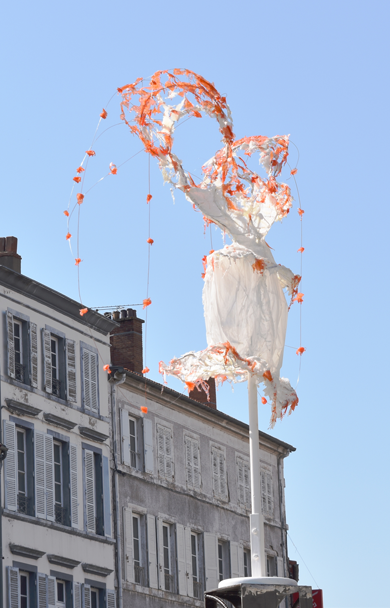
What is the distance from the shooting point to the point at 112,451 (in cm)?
3309

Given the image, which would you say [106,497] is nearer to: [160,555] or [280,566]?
[160,555]

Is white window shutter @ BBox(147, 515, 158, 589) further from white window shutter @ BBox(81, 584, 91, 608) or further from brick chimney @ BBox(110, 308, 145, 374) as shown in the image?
brick chimney @ BBox(110, 308, 145, 374)

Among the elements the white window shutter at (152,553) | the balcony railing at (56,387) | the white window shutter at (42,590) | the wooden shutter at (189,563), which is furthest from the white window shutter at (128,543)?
the white window shutter at (42,590)

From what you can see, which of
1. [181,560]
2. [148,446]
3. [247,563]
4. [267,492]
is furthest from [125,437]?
[267,492]

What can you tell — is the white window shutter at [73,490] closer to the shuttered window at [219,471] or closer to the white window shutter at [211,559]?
the white window shutter at [211,559]

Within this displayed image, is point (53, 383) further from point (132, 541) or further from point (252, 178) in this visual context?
point (252, 178)

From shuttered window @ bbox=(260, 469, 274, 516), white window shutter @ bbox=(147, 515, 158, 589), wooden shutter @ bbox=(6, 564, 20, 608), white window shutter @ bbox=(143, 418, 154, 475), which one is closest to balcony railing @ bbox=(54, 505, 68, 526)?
wooden shutter @ bbox=(6, 564, 20, 608)

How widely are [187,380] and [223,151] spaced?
158 cm

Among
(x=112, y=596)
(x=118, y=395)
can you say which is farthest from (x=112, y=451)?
(x=112, y=596)

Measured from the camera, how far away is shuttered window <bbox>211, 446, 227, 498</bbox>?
1519 inches

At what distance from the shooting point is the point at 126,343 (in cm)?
3550

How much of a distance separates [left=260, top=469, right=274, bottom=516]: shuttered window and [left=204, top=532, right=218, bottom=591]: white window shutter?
14.8 feet

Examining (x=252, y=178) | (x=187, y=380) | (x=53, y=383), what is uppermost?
(x=53, y=383)

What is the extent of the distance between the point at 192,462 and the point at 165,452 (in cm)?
186
